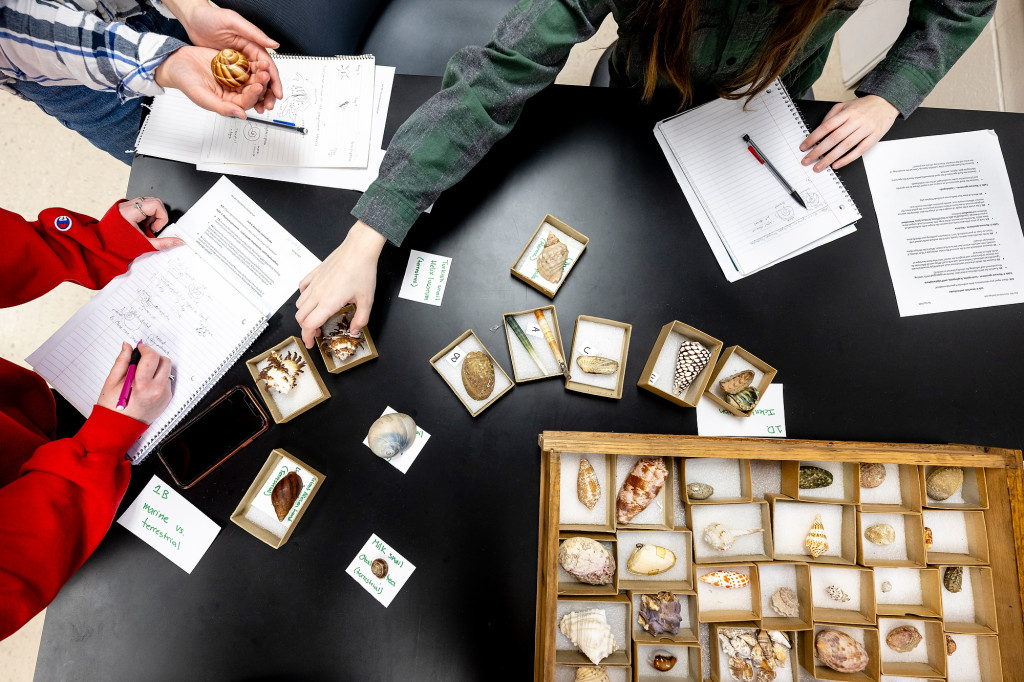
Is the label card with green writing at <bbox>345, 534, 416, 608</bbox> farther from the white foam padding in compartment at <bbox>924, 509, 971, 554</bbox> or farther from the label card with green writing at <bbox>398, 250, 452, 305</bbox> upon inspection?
the white foam padding in compartment at <bbox>924, 509, 971, 554</bbox>

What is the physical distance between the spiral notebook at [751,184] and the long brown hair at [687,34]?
11cm

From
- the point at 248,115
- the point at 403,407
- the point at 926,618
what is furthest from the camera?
the point at 248,115

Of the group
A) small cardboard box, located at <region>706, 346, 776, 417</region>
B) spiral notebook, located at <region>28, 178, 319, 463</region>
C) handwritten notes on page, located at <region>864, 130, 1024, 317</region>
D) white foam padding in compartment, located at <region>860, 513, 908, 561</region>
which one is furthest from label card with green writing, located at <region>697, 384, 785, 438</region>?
spiral notebook, located at <region>28, 178, 319, 463</region>

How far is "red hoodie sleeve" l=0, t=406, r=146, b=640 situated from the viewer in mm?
854

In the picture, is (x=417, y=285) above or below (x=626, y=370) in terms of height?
above

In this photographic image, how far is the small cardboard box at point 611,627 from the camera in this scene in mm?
917

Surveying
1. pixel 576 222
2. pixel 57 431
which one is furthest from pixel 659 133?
pixel 57 431

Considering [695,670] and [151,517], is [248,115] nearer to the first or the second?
[151,517]

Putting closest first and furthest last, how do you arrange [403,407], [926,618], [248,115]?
[926,618], [403,407], [248,115]

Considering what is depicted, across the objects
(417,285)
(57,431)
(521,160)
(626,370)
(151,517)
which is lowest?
(151,517)

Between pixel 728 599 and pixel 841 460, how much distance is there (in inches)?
13.2

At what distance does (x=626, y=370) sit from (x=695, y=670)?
1.83 feet

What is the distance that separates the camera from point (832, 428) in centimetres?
106

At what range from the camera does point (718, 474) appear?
1.01 m
